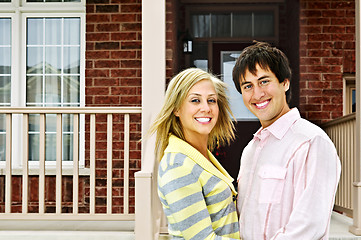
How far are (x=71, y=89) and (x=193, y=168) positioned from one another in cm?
462

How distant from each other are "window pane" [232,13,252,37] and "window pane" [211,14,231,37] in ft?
0.32

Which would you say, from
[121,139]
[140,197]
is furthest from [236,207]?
[121,139]

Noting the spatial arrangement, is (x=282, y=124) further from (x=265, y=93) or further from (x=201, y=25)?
(x=201, y=25)

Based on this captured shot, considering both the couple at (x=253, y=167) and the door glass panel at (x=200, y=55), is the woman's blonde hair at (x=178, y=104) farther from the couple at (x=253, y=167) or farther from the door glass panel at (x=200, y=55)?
the door glass panel at (x=200, y=55)

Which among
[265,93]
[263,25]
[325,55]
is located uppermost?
[263,25]

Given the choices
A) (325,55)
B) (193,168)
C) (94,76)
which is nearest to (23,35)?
(94,76)

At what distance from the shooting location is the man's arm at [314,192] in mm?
1494

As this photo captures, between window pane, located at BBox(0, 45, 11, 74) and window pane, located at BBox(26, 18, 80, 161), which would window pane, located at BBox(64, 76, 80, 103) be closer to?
window pane, located at BBox(26, 18, 80, 161)

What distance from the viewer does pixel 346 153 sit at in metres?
5.08

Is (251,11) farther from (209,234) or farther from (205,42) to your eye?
(209,234)

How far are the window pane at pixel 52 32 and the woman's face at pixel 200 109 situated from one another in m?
4.63

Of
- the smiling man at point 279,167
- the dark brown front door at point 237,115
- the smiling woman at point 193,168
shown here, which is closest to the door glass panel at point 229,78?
the dark brown front door at point 237,115

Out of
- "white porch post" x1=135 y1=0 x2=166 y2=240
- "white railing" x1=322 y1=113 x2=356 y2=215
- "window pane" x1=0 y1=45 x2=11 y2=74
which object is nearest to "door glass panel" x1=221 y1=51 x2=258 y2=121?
"white railing" x1=322 y1=113 x2=356 y2=215

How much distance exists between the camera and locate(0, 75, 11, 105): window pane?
6.08m
